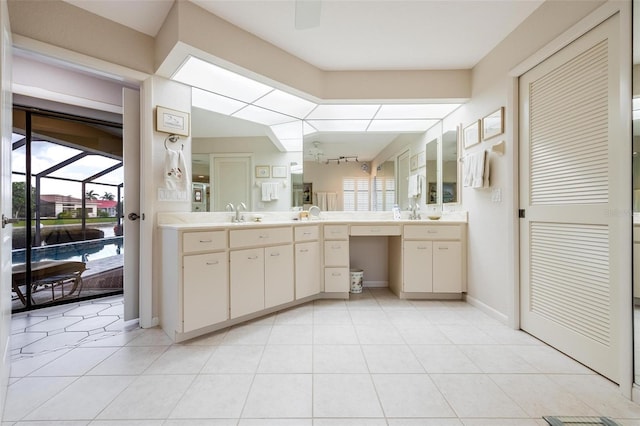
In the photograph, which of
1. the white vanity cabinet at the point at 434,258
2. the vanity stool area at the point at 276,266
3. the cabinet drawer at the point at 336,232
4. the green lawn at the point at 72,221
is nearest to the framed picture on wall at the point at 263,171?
the vanity stool area at the point at 276,266

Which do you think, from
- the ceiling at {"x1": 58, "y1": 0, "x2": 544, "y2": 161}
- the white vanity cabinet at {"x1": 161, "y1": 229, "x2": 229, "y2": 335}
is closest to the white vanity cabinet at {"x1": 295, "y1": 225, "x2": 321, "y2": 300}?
the white vanity cabinet at {"x1": 161, "y1": 229, "x2": 229, "y2": 335}

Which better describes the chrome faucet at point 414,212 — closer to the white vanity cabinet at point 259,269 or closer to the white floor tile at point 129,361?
the white vanity cabinet at point 259,269

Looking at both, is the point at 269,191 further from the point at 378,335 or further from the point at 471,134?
the point at 471,134

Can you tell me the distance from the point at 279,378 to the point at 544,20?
3003 mm

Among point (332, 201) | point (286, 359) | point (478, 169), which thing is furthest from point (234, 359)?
point (478, 169)

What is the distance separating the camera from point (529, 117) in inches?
83.0

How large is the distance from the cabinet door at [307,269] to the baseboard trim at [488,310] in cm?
161

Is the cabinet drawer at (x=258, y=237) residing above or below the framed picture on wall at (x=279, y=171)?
below

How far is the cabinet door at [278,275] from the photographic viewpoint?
244cm

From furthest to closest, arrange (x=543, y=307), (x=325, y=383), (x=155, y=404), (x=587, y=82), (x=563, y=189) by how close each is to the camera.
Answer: (x=543, y=307)
(x=563, y=189)
(x=587, y=82)
(x=325, y=383)
(x=155, y=404)

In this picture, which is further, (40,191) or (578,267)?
(40,191)

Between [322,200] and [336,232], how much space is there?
0.63 meters

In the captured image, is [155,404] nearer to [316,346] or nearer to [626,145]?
[316,346]

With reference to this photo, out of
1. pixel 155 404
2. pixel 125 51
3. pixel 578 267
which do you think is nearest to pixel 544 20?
pixel 578 267
